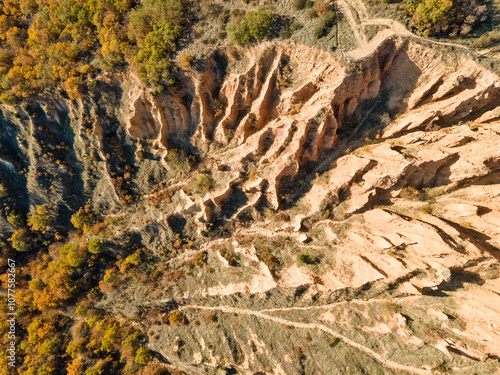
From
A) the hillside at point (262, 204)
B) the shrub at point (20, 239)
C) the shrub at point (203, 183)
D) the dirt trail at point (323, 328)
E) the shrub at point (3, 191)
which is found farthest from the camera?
the shrub at point (20, 239)

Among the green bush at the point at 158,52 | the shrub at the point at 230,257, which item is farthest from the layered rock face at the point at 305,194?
the green bush at the point at 158,52

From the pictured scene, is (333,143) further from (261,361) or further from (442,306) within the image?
(261,361)

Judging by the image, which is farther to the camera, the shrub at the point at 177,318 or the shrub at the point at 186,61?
the shrub at the point at 177,318

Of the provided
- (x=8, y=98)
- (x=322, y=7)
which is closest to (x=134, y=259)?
(x=8, y=98)

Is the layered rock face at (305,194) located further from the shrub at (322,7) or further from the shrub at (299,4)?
the shrub at (299,4)

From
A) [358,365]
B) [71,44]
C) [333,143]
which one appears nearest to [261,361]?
[358,365]
